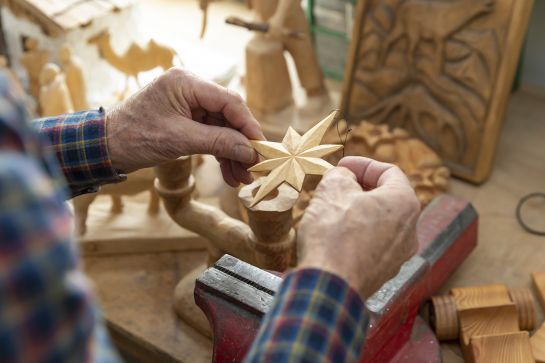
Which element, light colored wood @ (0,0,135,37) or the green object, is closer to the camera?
light colored wood @ (0,0,135,37)

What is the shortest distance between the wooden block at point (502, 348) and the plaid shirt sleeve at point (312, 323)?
2.01 ft

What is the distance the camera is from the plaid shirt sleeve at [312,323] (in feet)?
2.24

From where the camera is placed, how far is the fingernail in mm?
1107

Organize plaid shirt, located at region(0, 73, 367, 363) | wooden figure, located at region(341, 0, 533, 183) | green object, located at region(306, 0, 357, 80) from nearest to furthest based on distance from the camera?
1. plaid shirt, located at region(0, 73, 367, 363)
2. wooden figure, located at region(341, 0, 533, 183)
3. green object, located at region(306, 0, 357, 80)

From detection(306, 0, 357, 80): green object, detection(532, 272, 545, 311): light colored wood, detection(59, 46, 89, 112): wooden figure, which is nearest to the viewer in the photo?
detection(532, 272, 545, 311): light colored wood

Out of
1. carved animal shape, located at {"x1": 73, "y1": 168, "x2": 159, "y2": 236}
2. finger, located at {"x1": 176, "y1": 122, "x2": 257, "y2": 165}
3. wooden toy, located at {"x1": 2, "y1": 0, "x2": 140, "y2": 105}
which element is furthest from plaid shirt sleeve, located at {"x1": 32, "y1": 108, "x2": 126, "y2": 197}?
wooden toy, located at {"x1": 2, "y1": 0, "x2": 140, "y2": 105}

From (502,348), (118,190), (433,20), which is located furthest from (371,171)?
(433,20)

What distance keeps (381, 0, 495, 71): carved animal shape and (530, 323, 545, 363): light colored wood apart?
80 centimetres

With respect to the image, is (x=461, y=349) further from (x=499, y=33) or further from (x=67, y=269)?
(x=67, y=269)

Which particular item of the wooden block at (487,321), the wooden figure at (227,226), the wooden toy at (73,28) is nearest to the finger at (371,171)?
the wooden figure at (227,226)

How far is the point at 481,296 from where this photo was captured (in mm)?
1395

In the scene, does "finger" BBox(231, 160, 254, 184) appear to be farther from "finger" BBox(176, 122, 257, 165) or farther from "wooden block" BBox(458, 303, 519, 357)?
"wooden block" BBox(458, 303, 519, 357)

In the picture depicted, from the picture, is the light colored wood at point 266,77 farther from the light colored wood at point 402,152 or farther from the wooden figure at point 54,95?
the wooden figure at point 54,95

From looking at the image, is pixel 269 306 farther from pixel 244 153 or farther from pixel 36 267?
pixel 36 267
